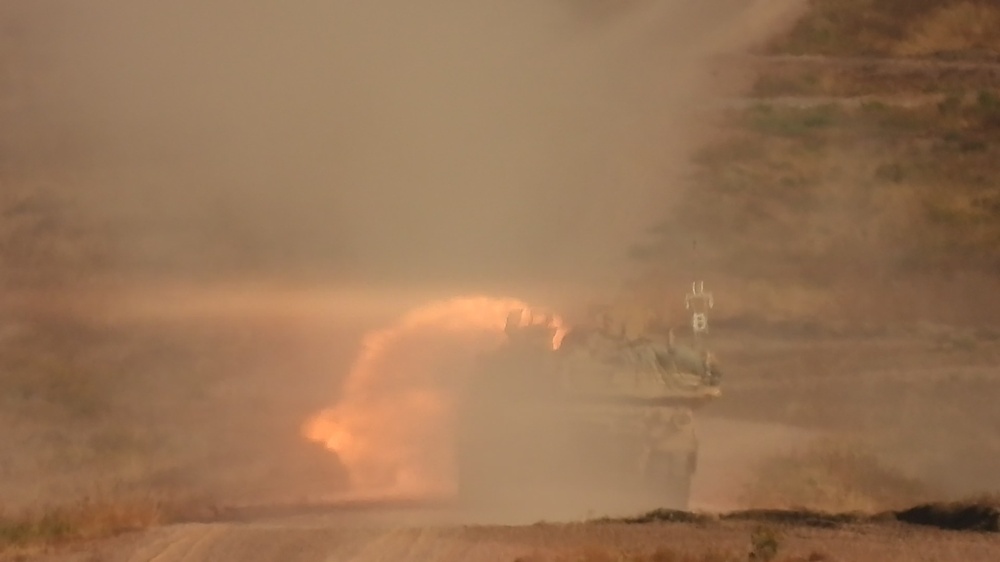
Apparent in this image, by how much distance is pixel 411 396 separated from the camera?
187cm

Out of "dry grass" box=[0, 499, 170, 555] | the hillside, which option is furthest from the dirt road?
the hillside

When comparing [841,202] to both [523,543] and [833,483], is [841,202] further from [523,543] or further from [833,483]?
[523,543]

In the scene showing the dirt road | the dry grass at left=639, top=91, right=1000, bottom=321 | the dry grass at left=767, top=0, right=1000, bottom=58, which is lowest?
the dirt road

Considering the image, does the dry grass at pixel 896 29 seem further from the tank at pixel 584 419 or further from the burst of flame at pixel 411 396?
the burst of flame at pixel 411 396

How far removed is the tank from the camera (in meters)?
1.80

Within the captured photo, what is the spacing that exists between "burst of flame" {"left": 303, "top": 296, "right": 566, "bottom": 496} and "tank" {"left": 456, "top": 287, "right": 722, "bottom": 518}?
3cm

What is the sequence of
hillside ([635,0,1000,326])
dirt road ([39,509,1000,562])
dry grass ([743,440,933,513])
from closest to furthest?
dirt road ([39,509,1000,562]) < dry grass ([743,440,933,513]) < hillside ([635,0,1000,326])

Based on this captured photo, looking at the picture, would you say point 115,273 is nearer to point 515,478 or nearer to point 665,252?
point 515,478

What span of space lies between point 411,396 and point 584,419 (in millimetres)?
337

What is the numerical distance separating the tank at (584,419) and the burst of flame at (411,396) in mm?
33

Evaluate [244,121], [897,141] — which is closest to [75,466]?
[244,121]

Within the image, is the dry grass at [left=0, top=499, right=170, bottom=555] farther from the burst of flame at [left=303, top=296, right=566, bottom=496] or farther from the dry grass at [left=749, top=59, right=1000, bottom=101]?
the dry grass at [left=749, top=59, right=1000, bottom=101]

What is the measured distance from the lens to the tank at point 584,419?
1804mm

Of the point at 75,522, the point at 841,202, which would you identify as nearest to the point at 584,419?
the point at 841,202
